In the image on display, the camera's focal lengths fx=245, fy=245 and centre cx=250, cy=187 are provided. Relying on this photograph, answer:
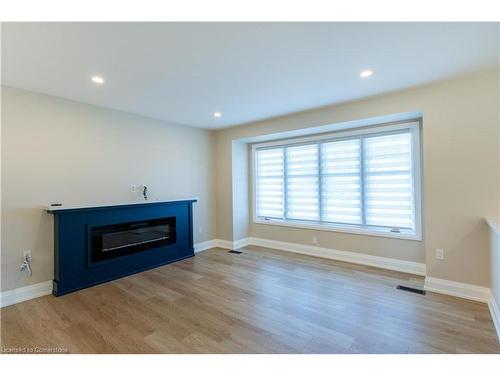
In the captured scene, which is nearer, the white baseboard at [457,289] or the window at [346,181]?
the white baseboard at [457,289]

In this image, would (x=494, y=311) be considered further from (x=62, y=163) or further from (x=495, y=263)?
(x=62, y=163)

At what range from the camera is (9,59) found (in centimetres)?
226

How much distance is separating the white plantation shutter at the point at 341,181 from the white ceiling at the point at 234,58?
1.07 meters

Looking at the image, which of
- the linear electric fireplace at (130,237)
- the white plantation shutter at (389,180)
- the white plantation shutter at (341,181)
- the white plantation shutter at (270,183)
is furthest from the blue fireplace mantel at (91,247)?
the white plantation shutter at (389,180)

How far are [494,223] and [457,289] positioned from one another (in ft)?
3.22

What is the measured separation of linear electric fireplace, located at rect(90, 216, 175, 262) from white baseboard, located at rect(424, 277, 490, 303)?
3857mm

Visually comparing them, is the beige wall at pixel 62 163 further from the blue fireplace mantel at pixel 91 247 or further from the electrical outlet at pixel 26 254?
the blue fireplace mantel at pixel 91 247

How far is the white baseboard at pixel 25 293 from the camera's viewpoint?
280cm

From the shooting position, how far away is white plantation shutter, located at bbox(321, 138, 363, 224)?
4133 mm

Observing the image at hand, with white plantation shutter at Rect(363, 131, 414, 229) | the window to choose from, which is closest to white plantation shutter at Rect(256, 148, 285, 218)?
the window

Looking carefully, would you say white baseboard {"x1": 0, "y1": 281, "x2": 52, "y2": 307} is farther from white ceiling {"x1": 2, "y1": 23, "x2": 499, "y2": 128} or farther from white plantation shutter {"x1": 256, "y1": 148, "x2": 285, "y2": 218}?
white plantation shutter {"x1": 256, "y1": 148, "x2": 285, "y2": 218}

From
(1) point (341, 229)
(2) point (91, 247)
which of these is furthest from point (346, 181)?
(2) point (91, 247)
